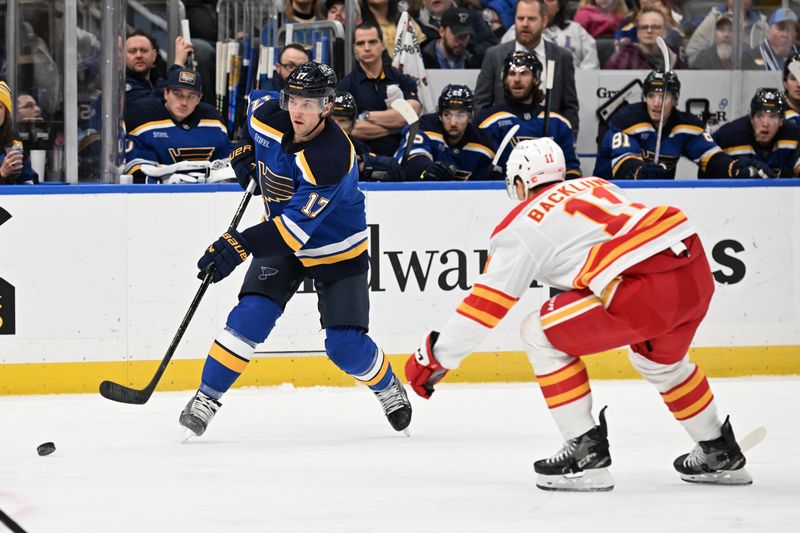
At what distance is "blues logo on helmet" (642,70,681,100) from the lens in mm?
6363

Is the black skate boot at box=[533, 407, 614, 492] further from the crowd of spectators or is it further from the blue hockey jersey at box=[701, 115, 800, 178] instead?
the blue hockey jersey at box=[701, 115, 800, 178]

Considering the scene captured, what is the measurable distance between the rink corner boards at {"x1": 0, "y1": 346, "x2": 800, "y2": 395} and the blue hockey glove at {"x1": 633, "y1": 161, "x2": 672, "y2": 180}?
76 centimetres

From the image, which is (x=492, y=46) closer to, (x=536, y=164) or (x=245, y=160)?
(x=245, y=160)

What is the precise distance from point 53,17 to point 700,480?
327 centimetres

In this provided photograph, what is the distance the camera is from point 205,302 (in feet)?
18.0

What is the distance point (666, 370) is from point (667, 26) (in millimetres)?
3908

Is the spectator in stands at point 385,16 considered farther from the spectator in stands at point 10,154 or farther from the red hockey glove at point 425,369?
the red hockey glove at point 425,369

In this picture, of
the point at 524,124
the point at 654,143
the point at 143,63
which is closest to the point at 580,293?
the point at 524,124

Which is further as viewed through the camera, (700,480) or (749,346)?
(749,346)

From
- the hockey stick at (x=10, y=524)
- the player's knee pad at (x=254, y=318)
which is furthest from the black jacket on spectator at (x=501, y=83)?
the hockey stick at (x=10, y=524)

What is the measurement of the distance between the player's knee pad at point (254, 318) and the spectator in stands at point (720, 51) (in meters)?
3.58

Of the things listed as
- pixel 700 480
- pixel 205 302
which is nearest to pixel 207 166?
pixel 205 302

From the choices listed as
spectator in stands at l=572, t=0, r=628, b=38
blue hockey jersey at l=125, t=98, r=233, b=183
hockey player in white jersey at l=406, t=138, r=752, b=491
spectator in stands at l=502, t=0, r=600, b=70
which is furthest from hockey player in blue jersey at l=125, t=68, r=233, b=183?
hockey player in white jersey at l=406, t=138, r=752, b=491

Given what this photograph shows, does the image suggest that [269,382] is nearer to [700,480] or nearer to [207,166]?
[207,166]
